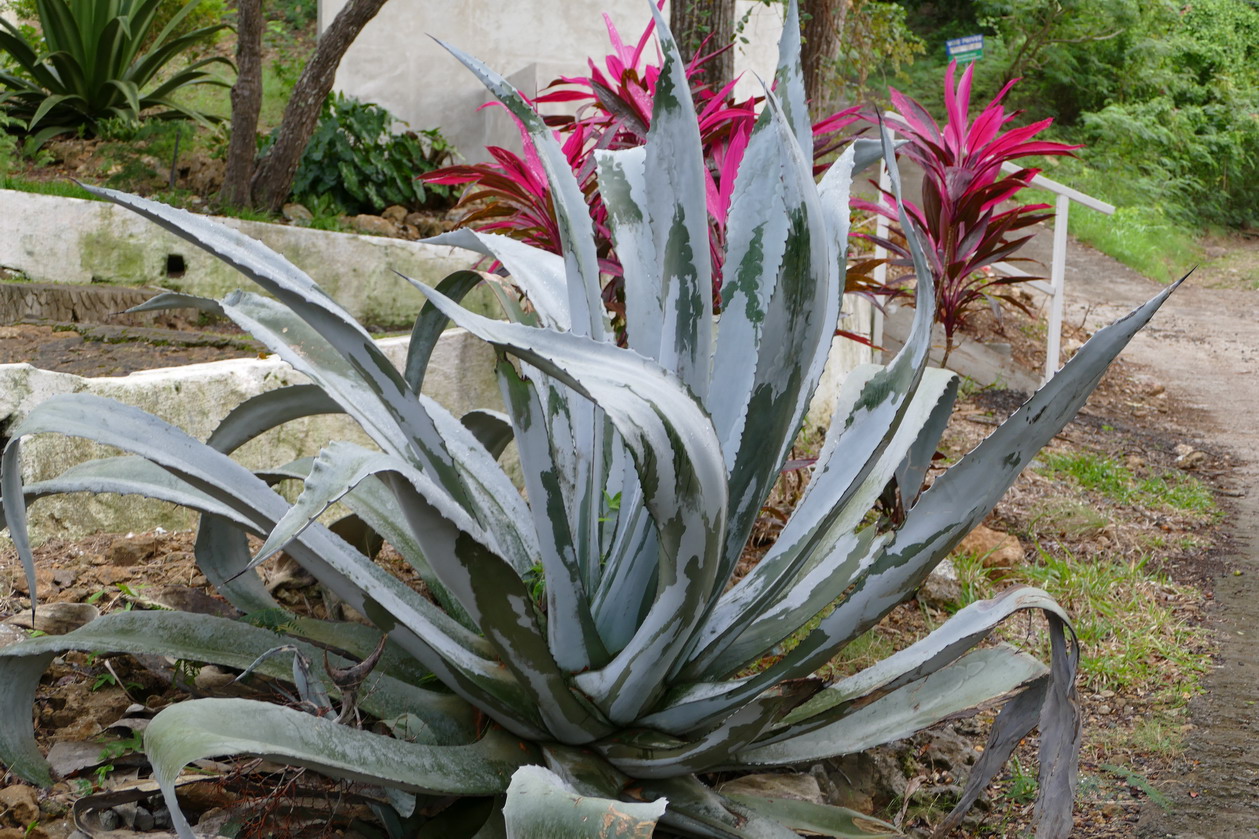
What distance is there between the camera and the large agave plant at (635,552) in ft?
4.21

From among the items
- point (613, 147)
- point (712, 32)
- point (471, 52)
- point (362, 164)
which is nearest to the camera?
point (613, 147)

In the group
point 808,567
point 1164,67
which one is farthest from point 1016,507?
point 1164,67

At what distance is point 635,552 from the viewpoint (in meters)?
1.46

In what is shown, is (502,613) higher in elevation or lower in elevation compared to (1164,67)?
lower


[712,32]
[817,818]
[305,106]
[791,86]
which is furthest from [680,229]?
[305,106]

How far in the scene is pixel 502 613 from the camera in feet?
4.37

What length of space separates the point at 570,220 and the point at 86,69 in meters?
5.96

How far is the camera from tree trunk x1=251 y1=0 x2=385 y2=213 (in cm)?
530

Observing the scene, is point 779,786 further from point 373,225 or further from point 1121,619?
point 373,225

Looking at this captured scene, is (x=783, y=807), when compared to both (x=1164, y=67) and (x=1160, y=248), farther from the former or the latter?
(x=1164, y=67)

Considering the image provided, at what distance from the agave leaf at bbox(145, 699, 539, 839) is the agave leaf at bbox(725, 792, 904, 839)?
0.35 meters

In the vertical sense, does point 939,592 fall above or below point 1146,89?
below

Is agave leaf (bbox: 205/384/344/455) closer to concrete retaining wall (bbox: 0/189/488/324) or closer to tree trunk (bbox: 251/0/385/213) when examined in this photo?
concrete retaining wall (bbox: 0/189/488/324)

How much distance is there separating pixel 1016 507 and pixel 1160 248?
424 inches
